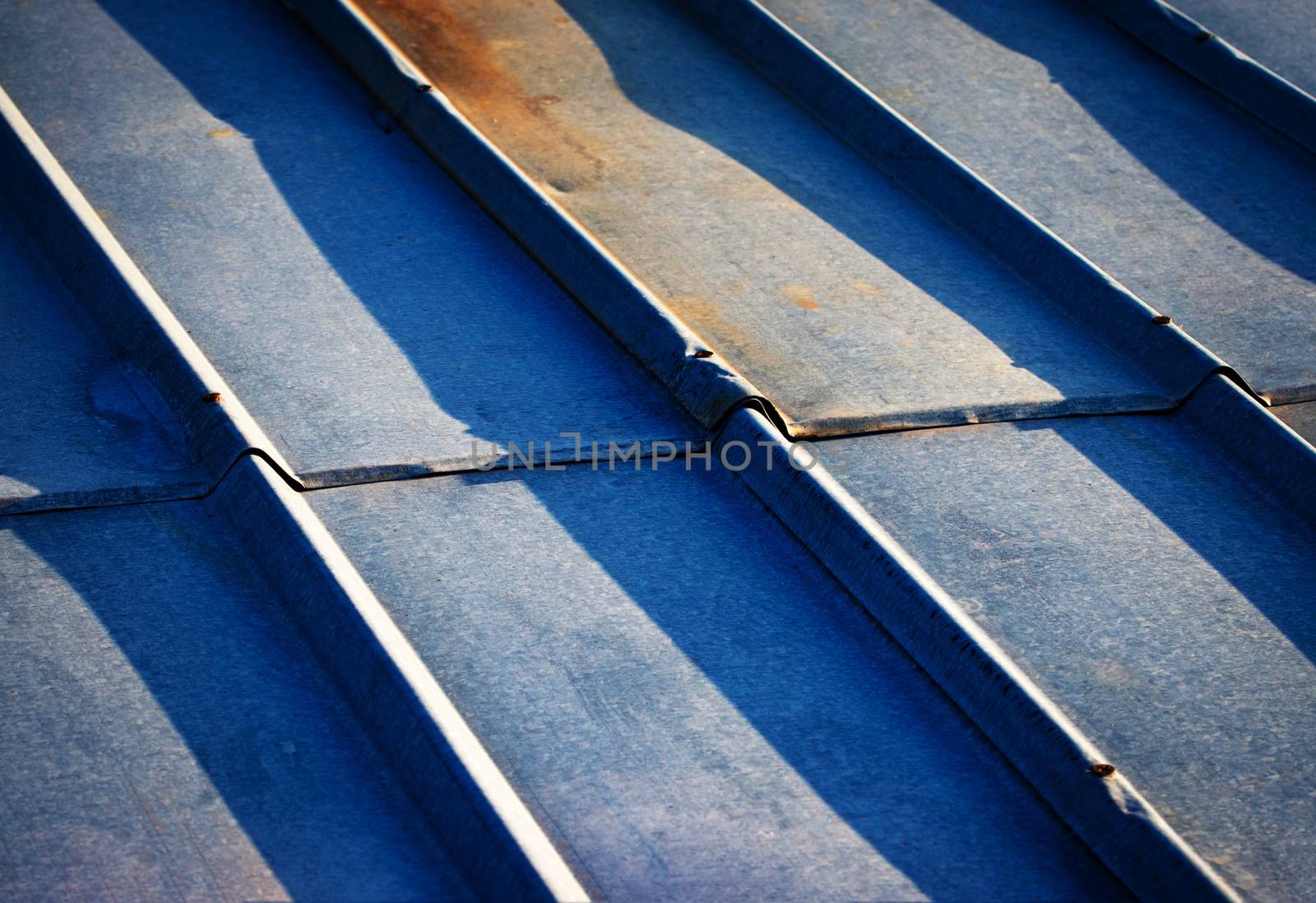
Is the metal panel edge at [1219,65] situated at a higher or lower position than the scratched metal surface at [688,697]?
higher

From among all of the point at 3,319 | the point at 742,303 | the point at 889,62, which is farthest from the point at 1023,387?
the point at 3,319

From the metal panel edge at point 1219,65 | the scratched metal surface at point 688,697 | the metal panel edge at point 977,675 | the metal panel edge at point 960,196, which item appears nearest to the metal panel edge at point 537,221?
the metal panel edge at point 977,675

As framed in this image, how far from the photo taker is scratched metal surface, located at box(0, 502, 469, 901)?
2.16 metres

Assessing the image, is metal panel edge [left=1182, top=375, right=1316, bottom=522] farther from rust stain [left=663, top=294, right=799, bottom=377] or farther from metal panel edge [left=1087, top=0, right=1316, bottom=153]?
metal panel edge [left=1087, top=0, right=1316, bottom=153]

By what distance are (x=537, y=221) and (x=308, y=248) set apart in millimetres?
675

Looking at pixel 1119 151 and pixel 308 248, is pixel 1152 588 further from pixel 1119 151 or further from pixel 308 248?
pixel 308 248

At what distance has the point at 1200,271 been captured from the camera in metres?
3.87

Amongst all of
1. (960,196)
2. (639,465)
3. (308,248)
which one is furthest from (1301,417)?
(308,248)

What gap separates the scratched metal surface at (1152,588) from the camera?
2424 millimetres

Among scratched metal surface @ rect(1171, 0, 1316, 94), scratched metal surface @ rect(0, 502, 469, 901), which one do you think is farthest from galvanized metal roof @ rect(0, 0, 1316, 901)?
scratched metal surface @ rect(1171, 0, 1316, 94)

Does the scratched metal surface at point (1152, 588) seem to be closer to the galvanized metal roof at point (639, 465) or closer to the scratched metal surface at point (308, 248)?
the galvanized metal roof at point (639, 465)

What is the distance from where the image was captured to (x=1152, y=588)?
9.35ft

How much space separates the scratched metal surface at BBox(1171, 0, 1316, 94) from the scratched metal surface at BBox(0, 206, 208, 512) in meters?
4.30

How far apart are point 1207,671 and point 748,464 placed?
113 centimetres
